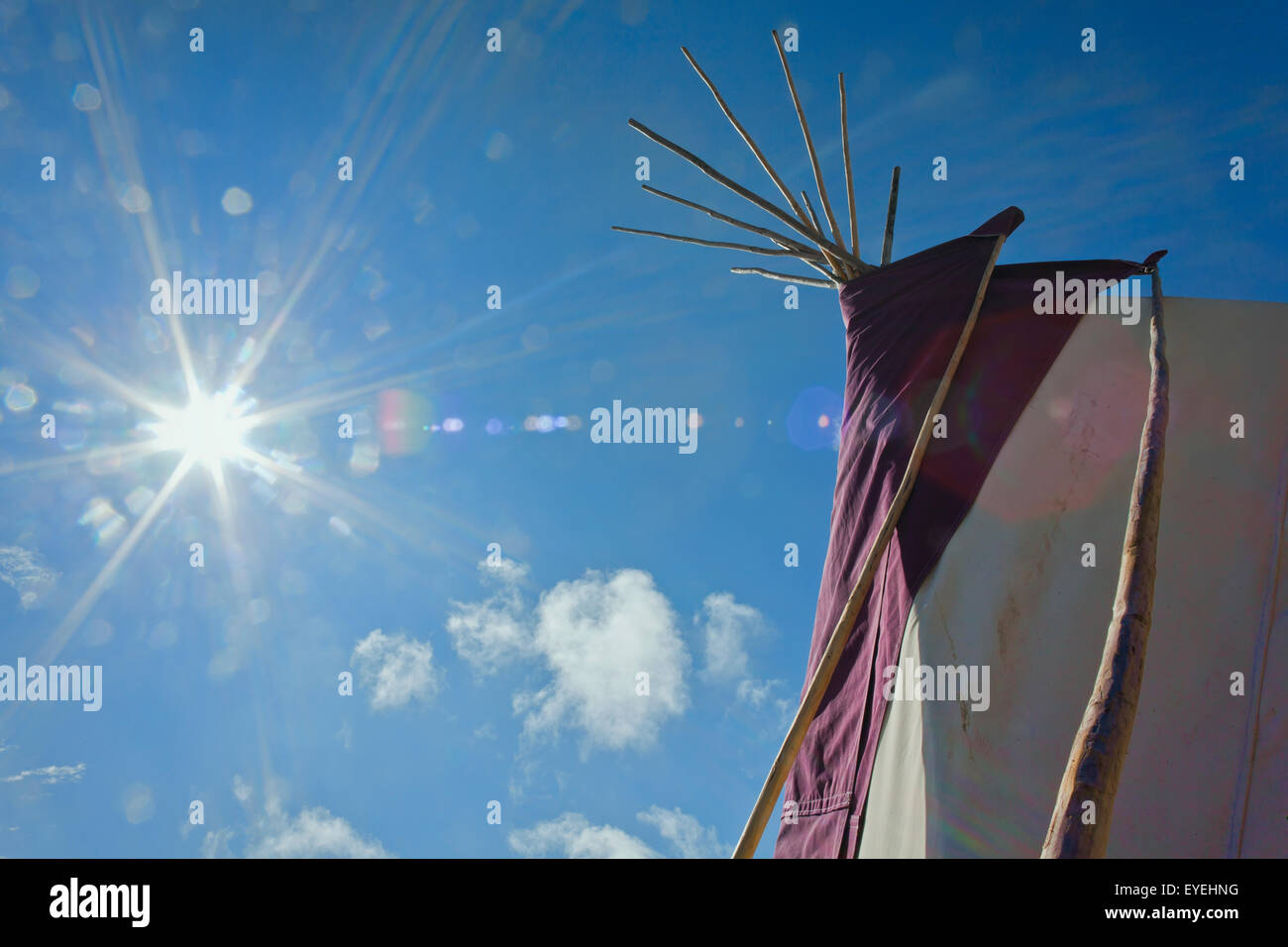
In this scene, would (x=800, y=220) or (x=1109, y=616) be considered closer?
(x=1109, y=616)

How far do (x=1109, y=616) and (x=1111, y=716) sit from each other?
1957mm

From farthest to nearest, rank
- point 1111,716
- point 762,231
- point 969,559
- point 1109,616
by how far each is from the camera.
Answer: point 762,231 < point 969,559 < point 1109,616 < point 1111,716

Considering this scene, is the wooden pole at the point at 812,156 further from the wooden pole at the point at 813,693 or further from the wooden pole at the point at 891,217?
the wooden pole at the point at 813,693

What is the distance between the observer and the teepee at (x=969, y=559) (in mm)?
2961

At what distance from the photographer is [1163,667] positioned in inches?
129

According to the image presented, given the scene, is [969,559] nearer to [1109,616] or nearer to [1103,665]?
[1109,616]

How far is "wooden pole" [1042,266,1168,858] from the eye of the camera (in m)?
1.51

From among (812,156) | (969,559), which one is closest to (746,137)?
(812,156)

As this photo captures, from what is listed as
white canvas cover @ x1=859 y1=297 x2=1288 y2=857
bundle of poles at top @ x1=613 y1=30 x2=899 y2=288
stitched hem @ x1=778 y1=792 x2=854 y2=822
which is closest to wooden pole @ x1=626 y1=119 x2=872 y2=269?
bundle of poles at top @ x1=613 y1=30 x2=899 y2=288

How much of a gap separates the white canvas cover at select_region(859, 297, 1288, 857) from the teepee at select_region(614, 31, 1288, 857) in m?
0.01

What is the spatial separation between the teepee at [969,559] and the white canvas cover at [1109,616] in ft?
0.04

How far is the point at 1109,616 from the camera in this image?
3.37 metres
